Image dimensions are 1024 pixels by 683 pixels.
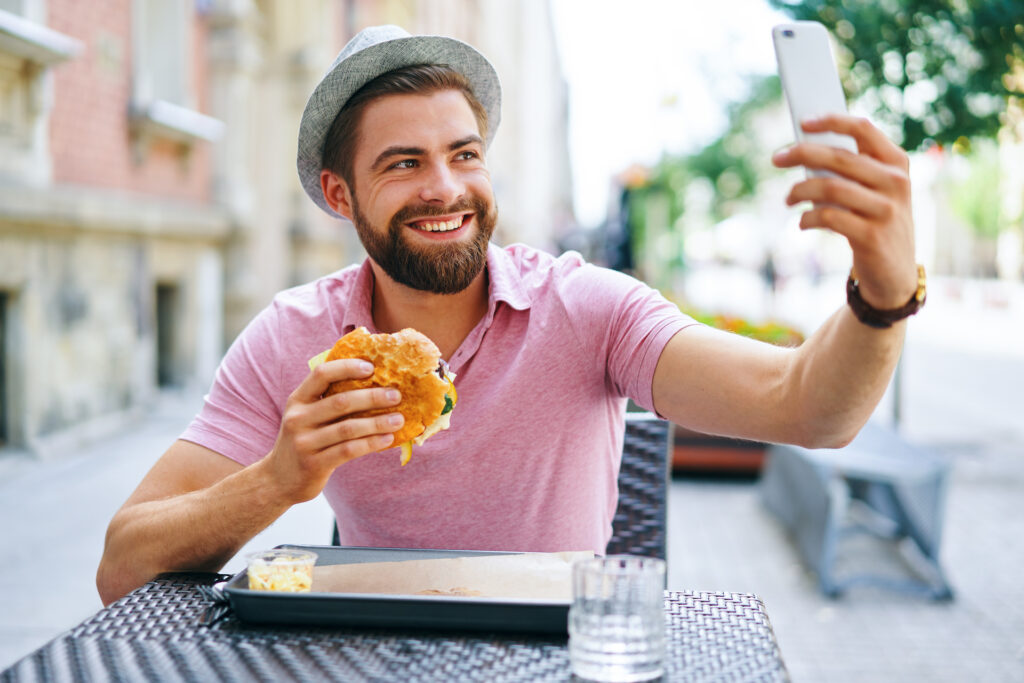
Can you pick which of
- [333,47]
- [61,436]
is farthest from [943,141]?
[333,47]

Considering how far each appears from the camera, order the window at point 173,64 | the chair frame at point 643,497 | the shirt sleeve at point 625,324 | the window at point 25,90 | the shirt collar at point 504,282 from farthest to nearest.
Result: the window at point 173,64, the window at point 25,90, the chair frame at point 643,497, the shirt collar at point 504,282, the shirt sleeve at point 625,324

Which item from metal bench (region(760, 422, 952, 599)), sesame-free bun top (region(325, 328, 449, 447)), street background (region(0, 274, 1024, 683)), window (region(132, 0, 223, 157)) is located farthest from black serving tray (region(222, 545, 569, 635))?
window (region(132, 0, 223, 157))

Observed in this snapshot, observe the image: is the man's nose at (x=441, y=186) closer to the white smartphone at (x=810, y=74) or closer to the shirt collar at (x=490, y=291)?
the shirt collar at (x=490, y=291)

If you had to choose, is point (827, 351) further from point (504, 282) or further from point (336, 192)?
point (336, 192)

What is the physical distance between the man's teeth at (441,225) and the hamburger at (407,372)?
0.58 metres

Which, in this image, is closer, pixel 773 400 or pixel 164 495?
pixel 773 400

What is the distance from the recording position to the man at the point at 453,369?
1.76 metres

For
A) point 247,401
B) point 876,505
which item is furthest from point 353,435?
point 876,505

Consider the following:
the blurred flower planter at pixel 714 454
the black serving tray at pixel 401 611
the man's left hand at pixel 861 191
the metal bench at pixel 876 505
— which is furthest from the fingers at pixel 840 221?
the blurred flower planter at pixel 714 454

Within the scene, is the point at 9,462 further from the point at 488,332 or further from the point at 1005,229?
the point at 1005,229

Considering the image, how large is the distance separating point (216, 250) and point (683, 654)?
386 inches

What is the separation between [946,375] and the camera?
15.3 m

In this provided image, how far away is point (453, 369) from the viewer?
226cm

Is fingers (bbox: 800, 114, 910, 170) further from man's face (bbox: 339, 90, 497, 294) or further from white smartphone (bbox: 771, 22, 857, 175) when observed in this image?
man's face (bbox: 339, 90, 497, 294)
